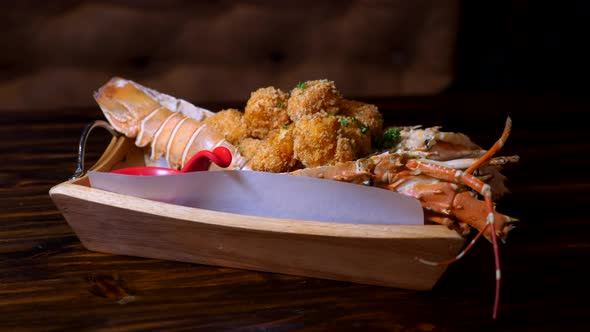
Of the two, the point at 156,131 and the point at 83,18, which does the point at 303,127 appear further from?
the point at 83,18

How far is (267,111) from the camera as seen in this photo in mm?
1255

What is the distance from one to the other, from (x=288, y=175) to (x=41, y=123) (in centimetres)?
115

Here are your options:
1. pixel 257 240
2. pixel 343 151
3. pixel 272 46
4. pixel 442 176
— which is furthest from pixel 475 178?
pixel 272 46

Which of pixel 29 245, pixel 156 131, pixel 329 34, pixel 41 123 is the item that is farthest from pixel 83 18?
pixel 29 245

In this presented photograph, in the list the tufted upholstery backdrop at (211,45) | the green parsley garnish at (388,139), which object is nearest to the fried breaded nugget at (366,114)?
the green parsley garnish at (388,139)

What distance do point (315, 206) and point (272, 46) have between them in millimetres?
1625

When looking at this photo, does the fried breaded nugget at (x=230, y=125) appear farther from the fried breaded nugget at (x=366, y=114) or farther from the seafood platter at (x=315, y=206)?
the fried breaded nugget at (x=366, y=114)

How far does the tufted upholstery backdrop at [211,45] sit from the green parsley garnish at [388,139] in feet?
4.17

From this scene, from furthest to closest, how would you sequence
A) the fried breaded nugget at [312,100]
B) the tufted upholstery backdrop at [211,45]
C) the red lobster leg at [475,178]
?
the tufted upholstery backdrop at [211,45], the fried breaded nugget at [312,100], the red lobster leg at [475,178]

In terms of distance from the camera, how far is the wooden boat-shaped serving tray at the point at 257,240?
936 millimetres

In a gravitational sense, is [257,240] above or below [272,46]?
below

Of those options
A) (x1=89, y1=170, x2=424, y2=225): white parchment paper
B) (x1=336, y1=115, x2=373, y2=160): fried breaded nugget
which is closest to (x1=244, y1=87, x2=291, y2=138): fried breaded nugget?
(x1=336, y1=115, x2=373, y2=160): fried breaded nugget

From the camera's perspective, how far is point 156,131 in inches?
57.2

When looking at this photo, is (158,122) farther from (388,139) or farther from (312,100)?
(388,139)
